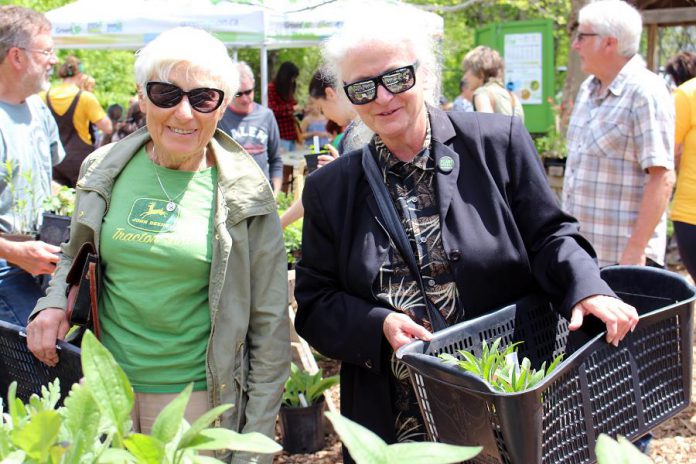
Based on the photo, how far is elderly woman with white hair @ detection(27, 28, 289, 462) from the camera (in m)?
2.37

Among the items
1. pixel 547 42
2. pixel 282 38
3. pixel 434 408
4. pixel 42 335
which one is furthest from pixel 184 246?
pixel 547 42

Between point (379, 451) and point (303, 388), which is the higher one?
point (379, 451)

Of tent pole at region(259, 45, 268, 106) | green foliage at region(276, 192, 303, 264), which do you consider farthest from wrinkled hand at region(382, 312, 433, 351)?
tent pole at region(259, 45, 268, 106)

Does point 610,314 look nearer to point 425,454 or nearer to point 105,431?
point 425,454

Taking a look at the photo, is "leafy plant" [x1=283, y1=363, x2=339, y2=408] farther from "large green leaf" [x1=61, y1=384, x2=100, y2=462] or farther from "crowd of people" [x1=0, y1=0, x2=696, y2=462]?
"large green leaf" [x1=61, y1=384, x2=100, y2=462]

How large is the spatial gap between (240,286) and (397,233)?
49 centimetres

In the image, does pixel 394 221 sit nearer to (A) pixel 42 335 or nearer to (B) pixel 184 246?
(B) pixel 184 246

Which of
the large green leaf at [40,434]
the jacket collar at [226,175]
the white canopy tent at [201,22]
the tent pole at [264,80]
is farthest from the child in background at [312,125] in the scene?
the large green leaf at [40,434]

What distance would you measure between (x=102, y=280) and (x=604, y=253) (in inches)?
111

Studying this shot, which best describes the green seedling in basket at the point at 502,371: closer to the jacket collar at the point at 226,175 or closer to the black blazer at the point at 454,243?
the black blazer at the point at 454,243

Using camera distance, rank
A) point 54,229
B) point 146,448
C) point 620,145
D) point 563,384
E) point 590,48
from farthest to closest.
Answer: point 590,48 → point 620,145 → point 54,229 → point 563,384 → point 146,448

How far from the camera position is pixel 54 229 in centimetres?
345

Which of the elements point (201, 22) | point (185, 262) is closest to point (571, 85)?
point (201, 22)

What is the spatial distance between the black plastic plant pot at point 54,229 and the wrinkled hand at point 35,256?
33cm
